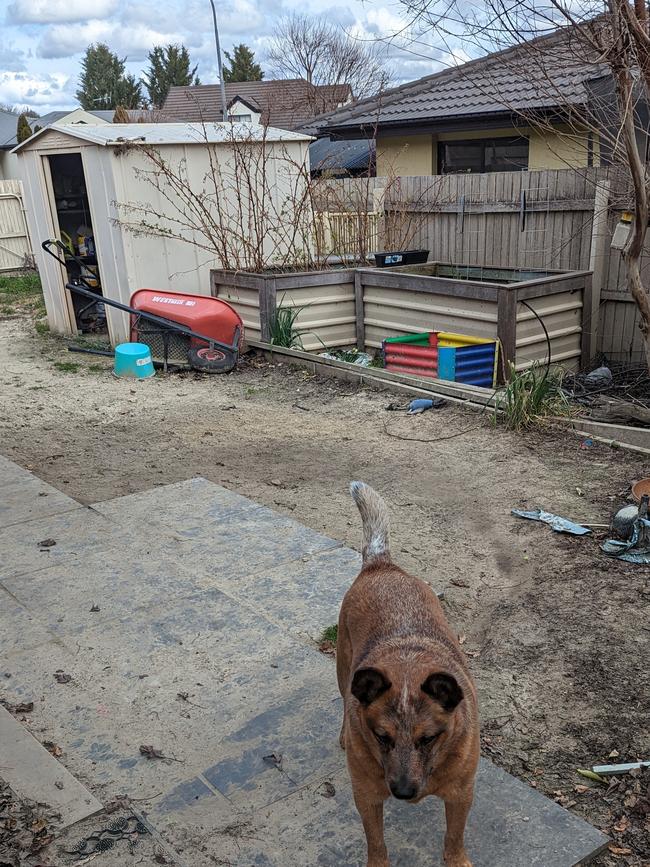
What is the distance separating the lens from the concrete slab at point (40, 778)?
2939 mm

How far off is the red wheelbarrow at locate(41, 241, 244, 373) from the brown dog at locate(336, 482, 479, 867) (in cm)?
741

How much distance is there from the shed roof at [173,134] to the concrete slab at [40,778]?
8963 mm

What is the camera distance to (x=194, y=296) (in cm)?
1032

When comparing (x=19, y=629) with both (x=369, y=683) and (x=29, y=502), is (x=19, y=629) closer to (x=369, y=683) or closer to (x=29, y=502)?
(x=29, y=502)

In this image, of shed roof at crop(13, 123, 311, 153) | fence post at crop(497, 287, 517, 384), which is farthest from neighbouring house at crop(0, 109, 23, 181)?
fence post at crop(497, 287, 517, 384)

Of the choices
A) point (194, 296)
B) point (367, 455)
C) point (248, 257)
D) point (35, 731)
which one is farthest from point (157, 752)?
point (248, 257)

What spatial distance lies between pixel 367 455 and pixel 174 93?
53.0 m

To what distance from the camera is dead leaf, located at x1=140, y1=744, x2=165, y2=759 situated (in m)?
3.26

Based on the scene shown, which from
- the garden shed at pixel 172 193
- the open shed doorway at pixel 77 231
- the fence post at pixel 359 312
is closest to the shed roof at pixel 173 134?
the garden shed at pixel 172 193

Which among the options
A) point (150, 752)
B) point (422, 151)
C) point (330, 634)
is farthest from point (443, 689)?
point (422, 151)

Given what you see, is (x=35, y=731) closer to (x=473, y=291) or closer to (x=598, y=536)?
(x=598, y=536)

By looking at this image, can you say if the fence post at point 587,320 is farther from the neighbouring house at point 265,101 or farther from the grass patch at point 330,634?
the neighbouring house at point 265,101

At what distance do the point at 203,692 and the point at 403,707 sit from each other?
1744mm

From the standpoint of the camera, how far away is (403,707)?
2.18 meters
